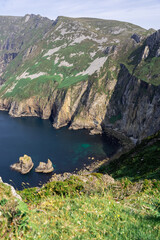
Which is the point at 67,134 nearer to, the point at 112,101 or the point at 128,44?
the point at 112,101

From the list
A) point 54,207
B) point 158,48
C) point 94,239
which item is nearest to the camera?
point 94,239

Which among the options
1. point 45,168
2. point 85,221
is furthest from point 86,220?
point 45,168

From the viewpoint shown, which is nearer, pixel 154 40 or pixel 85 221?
pixel 85 221

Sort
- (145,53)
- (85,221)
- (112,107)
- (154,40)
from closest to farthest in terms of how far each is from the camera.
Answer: (85,221), (154,40), (145,53), (112,107)

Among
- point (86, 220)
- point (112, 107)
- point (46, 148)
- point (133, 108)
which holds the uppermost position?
point (86, 220)

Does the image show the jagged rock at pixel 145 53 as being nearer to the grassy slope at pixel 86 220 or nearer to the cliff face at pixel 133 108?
the cliff face at pixel 133 108

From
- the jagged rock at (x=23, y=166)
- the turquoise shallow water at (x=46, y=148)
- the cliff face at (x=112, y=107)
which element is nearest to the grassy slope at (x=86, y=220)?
the turquoise shallow water at (x=46, y=148)

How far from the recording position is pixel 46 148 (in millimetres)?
120250

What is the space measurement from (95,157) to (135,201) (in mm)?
97028

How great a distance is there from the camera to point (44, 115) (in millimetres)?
191125

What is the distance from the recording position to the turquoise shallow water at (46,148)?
9151 centimetres

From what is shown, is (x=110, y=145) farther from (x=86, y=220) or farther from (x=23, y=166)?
(x=86, y=220)

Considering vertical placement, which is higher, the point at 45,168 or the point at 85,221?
the point at 85,221

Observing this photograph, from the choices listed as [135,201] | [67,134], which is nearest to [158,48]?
[67,134]
